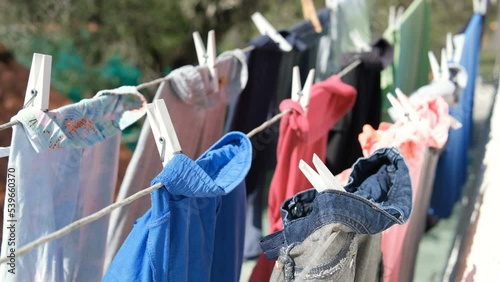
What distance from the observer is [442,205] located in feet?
7.23

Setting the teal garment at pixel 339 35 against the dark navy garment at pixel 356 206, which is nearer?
the dark navy garment at pixel 356 206

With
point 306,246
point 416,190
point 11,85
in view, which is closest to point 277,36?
point 416,190

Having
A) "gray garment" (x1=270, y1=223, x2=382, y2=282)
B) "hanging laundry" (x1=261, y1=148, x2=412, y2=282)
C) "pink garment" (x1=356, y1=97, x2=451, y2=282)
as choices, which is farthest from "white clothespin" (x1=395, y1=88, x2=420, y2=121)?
"gray garment" (x1=270, y1=223, x2=382, y2=282)

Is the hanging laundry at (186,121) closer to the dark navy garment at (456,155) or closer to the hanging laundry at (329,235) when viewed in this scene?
Result: the hanging laundry at (329,235)

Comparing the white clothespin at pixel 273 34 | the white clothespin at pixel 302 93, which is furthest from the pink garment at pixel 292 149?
the white clothespin at pixel 273 34

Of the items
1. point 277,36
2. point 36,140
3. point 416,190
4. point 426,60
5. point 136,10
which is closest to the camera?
point 36,140

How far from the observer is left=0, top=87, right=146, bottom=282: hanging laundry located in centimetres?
102

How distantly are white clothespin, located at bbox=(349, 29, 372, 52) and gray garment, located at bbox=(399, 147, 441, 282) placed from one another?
68 centimetres

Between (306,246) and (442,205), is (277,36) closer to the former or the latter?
(442,205)

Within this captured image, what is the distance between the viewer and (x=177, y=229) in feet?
3.13

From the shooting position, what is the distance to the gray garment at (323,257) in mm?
893

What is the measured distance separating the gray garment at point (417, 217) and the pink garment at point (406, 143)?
2 cm

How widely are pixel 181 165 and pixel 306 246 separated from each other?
0.22 metres

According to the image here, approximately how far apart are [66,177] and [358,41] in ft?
4.51
